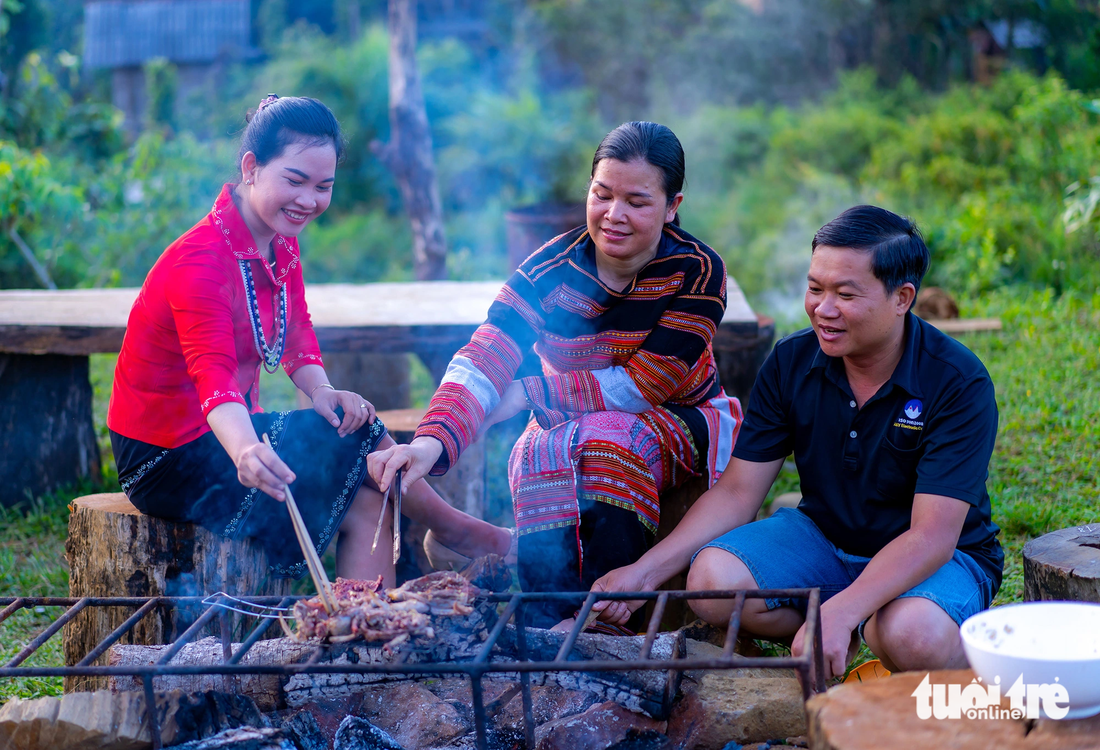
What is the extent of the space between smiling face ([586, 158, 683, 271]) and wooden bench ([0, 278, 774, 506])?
4.45ft

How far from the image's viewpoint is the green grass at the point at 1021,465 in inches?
152

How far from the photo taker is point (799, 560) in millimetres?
2822

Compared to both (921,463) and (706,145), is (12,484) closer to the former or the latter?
(921,463)

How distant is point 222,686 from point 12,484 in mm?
2926

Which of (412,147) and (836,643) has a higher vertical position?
(412,147)

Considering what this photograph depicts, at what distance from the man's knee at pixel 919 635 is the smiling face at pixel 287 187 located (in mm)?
1989

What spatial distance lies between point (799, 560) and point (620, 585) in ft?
1.78

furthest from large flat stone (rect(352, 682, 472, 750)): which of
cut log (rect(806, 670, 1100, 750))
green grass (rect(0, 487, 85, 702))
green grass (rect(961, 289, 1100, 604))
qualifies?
green grass (rect(961, 289, 1100, 604))

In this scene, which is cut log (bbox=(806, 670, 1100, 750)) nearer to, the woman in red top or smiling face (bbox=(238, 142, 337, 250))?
the woman in red top

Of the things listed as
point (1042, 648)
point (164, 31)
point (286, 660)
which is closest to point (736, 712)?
point (1042, 648)

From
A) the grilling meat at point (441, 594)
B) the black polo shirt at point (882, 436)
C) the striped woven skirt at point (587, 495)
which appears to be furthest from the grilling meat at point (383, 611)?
the black polo shirt at point (882, 436)

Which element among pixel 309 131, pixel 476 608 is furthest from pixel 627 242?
pixel 476 608

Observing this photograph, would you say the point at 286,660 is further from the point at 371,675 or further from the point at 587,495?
the point at 587,495

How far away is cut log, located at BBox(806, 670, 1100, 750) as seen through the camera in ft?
5.85
